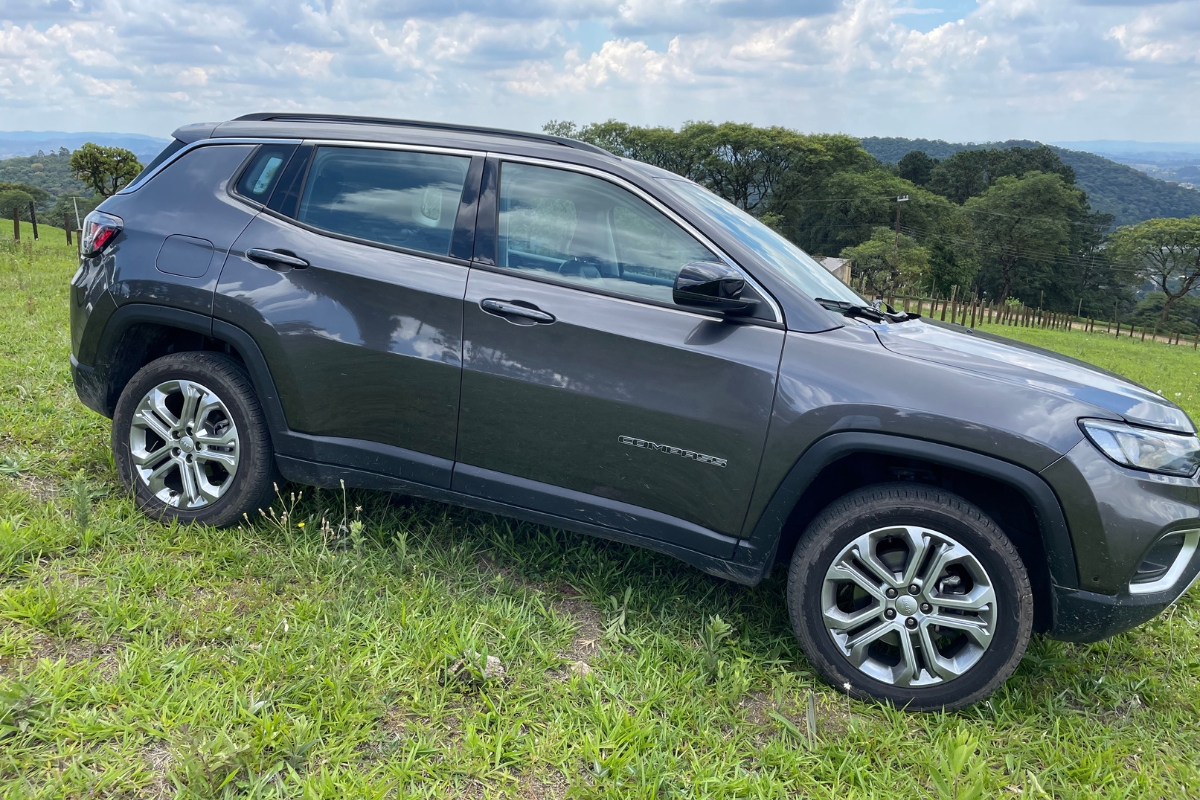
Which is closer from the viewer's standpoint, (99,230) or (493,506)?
(493,506)

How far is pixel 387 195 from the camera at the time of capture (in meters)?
3.29

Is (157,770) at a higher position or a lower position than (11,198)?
higher

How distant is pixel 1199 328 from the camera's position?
210 feet

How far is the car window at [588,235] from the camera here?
2.96 meters

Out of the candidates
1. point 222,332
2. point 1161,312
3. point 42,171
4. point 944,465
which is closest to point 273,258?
point 222,332

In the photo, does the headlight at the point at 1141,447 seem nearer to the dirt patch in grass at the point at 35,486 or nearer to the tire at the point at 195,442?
the tire at the point at 195,442

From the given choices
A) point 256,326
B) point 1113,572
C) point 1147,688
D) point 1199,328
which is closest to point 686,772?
point 1113,572

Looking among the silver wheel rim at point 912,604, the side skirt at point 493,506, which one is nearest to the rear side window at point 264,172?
the side skirt at point 493,506

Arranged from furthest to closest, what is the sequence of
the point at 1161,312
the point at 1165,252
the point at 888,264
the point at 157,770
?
the point at 1161,312
the point at 1165,252
the point at 888,264
the point at 157,770

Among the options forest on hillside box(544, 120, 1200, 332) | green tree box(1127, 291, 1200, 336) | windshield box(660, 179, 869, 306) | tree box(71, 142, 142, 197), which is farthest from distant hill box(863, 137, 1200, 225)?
windshield box(660, 179, 869, 306)

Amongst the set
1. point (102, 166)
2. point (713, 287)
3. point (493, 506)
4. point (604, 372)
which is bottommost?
point (493, 506)

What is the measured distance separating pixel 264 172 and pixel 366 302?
33.9 inches

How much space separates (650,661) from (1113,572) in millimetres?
1569

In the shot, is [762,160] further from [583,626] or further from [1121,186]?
[1121,186]
